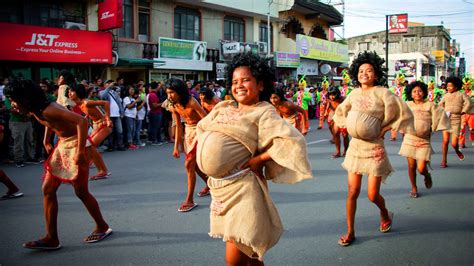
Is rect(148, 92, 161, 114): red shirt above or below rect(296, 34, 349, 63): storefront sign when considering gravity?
below

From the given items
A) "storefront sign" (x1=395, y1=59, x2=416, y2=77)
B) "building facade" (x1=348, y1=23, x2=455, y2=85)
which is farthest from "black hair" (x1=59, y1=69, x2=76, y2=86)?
"building facade" (x1=348, y1=23, x2=455, y2=85)

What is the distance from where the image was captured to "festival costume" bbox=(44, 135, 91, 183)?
13.4 feet

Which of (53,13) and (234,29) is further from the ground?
(234,29)

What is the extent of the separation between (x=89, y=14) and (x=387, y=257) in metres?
15.1

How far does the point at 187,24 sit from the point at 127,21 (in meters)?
3.49

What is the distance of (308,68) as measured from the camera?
95.4ft

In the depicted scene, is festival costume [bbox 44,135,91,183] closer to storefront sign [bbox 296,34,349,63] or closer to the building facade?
storefront sign [bbox 296,34,349,63]

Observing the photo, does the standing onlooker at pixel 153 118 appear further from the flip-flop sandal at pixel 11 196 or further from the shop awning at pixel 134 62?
the flip-flop sandal at pixel 11 196

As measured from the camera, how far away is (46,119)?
13.4 feet

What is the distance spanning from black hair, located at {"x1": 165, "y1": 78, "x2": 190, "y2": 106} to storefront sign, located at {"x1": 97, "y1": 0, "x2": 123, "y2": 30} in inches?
411

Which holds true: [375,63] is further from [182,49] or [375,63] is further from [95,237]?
[182,49]

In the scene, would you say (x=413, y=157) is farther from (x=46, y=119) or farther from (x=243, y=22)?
(x=243, y=22)

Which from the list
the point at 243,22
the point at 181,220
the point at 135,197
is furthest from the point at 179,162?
the point at 243,22

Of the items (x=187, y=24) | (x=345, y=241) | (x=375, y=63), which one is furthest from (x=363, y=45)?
(x=345, y=241)
